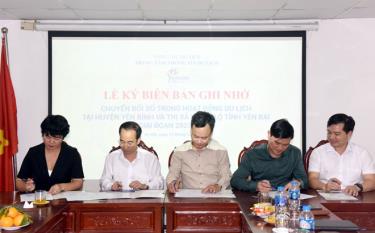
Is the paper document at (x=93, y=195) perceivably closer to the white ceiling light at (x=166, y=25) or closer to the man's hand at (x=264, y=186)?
the man's hand at (x=264, y=186)

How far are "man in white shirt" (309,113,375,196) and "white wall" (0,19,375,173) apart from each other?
141 cm

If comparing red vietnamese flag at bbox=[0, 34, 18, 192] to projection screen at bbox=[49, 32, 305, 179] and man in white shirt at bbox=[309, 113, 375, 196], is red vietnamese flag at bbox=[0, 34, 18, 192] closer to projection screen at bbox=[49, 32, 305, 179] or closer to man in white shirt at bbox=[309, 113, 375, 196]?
projection screen at bbox=[49, 32, 305, 179]

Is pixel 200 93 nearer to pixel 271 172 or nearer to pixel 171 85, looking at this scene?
pixel 171 85

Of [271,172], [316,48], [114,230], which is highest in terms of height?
[316,48]

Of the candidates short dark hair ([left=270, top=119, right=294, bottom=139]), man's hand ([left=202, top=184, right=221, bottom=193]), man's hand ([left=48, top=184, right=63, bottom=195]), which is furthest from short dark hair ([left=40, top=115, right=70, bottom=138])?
short dark hair ([left=270, top=119, right=294, bottom=139])

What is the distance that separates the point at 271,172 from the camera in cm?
379

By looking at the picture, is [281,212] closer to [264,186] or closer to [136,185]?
[264,186]

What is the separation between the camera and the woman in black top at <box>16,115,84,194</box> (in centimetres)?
361

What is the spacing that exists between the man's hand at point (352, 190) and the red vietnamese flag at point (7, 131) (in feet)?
11.1

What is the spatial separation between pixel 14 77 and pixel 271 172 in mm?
3183

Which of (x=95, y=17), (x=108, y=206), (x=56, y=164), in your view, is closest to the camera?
(x=108, y=206)

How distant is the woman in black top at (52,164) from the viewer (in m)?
Answer: 3.61

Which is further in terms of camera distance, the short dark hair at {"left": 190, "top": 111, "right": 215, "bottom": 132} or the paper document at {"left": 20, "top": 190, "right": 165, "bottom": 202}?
the short dark hair at {"left": 190, "top": 111, "right": 215, "bottom": 132}

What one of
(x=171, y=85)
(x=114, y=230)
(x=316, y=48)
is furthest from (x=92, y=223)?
(x=316, y=48)
